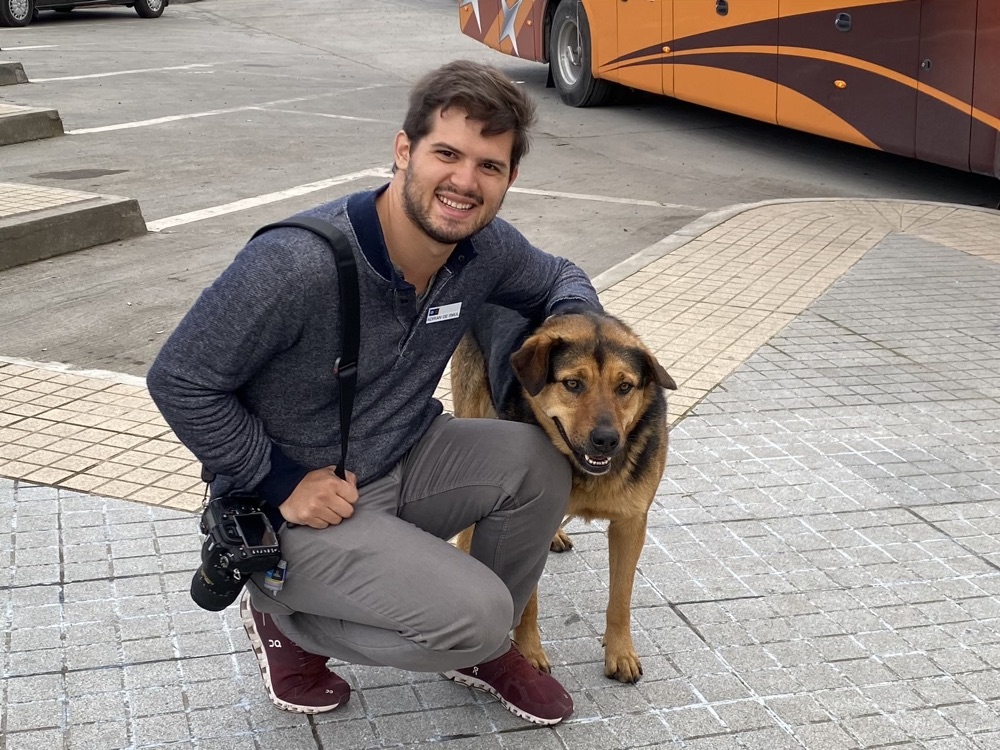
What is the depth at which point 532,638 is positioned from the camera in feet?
11.8

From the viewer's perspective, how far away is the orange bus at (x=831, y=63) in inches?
388

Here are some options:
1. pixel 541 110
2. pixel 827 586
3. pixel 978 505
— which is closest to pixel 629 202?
pixel 541 110

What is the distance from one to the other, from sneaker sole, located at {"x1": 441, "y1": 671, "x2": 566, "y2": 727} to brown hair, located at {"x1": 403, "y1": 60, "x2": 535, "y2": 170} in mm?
1554

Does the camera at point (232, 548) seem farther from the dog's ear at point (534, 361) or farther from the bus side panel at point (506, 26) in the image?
the bus side panel at point (506, 26)

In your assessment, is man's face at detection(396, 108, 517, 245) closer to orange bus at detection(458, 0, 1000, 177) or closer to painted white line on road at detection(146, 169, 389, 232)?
painted white line on road at detection(146, 169, 389, 232)

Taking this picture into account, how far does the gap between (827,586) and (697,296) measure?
3.68 metres

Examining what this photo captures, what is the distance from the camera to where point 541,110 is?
15078 mm

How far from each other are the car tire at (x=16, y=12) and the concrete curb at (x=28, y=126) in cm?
1091

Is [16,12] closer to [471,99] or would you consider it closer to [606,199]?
[606,199]

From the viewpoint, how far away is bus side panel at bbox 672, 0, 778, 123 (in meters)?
11.7

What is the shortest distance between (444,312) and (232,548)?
2.79 feet

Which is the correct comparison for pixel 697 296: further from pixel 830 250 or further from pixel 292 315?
pixel 292 315

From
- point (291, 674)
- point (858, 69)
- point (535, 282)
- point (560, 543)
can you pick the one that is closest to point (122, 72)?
point (858, 69)

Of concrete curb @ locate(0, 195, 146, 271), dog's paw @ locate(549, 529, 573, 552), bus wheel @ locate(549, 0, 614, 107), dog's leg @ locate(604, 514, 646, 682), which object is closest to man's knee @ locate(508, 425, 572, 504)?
dog's leg @ locate(604, 514, 646, 682)
